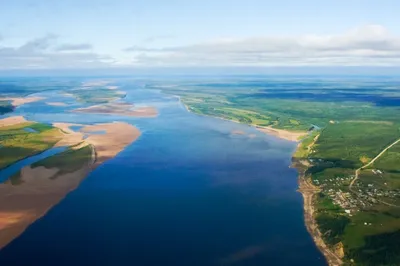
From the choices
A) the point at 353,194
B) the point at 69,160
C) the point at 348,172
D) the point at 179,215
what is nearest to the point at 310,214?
the point at 353,194

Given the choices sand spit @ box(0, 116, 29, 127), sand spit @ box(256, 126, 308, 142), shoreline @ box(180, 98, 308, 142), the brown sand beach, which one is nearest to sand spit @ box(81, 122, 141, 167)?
sand spit @ box(0, 116, 29, 127)

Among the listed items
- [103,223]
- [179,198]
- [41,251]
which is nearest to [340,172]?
[179,198]

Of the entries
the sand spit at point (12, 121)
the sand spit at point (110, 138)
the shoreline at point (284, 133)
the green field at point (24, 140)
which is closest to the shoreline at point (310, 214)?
the shoreline at point (284, 133)

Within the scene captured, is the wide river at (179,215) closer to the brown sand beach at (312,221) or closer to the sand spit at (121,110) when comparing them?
the brown sand beach at (312,221)

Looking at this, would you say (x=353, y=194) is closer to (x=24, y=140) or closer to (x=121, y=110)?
(x=24, y=140)

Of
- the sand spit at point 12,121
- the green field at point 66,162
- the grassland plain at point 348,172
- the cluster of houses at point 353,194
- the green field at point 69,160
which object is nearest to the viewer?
the grassland plain at point 348,172

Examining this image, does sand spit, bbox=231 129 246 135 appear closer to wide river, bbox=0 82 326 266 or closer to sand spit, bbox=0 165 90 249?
wide river, bbox=0 82 326 266
